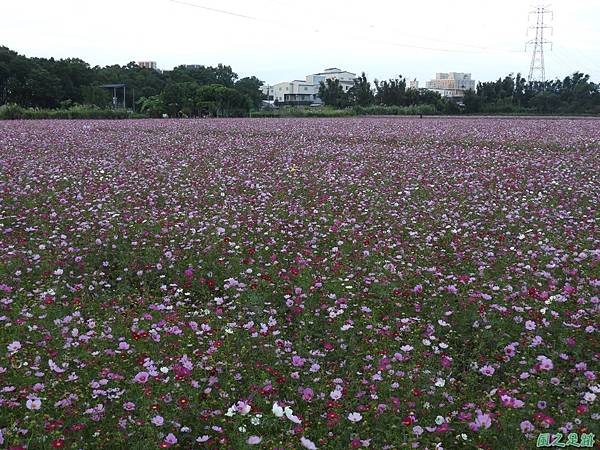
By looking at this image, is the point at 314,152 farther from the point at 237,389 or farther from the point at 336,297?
the point at 237,389

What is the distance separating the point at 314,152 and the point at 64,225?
383 inches

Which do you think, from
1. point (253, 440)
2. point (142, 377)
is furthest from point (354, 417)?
point (142, 377)

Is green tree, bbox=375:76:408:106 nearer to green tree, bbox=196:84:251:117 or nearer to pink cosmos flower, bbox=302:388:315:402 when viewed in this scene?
green tree, bbox=196:84:251:117

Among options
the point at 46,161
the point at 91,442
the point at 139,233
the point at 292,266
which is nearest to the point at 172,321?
the point at 91,442

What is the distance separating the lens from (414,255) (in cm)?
607

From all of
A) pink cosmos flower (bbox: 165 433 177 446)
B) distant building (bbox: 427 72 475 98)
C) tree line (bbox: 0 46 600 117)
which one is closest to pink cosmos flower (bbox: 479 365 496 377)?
pink cosmos flower (bbox: 165 433 177 446)

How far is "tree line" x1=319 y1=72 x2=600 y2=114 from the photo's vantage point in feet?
188

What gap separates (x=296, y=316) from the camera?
4590 mm

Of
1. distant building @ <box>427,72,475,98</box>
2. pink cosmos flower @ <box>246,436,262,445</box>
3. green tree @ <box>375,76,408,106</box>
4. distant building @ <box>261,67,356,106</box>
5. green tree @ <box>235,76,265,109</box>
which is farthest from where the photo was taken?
distant building @ <box>427,72,475,98</box>

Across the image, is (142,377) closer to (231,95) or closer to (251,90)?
(231,95)

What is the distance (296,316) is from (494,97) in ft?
221

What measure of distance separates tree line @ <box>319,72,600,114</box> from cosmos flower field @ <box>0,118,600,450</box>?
52.8 m

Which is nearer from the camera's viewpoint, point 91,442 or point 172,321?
point 91,442

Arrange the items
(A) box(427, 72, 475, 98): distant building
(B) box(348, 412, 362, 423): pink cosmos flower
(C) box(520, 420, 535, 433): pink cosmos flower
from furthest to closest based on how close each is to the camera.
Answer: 1. (A) box(427, 72, 475, 98): distant building
2. (B) box(348, 412, 362, 423): pink cosmos flower
3. (C) box(520, 420, 535, 433): pink cosmos flower
